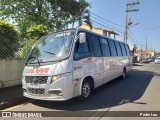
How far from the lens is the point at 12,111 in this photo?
6.90m

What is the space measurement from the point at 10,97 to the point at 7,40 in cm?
367

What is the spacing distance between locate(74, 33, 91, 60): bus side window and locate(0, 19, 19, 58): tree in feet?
14.2

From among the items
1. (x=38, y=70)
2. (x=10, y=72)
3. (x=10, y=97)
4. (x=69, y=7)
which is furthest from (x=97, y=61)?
(x=69, y=7)

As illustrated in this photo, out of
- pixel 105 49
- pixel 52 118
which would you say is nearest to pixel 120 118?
pixel 52 118

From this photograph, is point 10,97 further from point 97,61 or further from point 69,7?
point 69,7

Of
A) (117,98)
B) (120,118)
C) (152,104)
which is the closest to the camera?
(120,118)

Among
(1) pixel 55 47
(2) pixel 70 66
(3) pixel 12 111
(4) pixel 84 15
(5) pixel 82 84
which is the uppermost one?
(4) pixel 84 15

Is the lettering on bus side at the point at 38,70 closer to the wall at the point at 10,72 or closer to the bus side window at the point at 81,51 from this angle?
the bus side window at the point at 81,51

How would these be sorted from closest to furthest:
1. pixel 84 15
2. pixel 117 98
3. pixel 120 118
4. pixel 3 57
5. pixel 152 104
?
pixel 120 118 < pixel 152 104 < pixel 117 98 < pixel 3 57 < pixel 84 15

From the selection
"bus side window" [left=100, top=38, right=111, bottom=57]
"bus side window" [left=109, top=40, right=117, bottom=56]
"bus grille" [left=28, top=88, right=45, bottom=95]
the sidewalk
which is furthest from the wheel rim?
"bus side window" [left=109, top=40, right=117, bottom=56]

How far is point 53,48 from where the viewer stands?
762cm

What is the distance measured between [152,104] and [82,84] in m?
2.44

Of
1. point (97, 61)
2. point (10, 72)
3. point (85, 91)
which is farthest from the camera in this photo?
point (10, 72)

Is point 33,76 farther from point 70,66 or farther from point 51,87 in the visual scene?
point 70,66
